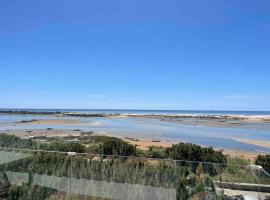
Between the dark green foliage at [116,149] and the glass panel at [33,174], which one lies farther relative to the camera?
the dark green foliage at [116,149]

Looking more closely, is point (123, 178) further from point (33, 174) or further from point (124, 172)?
point (33, 174)

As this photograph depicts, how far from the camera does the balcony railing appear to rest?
5.20 m

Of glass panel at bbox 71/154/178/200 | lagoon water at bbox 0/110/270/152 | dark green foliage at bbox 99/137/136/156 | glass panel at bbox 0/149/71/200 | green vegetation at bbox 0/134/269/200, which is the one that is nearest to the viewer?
glass panel at bbox 71/154/178/200

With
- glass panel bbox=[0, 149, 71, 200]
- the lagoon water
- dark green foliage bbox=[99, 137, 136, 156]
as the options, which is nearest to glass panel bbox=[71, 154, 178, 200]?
glass panel bbox=[0, 149, 71, 200]

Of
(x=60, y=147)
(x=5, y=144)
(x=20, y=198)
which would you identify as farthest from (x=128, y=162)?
(x=60, y=147)

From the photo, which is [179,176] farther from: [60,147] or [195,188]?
[60,147]

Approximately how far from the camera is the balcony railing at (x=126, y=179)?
5.20m

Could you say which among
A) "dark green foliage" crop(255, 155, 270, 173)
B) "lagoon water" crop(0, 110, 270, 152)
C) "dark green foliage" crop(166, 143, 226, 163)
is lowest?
"lagoon water" crop(0, 110, 270, 152)

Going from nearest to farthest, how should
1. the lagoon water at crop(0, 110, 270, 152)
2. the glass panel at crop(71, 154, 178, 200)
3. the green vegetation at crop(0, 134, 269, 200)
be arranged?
the glass panel at crop(71, 154, 178, 200) < the green vegetation at crop(0, 134, 269, 200) < the lagoon water at crop(0, 110, 270, 152)

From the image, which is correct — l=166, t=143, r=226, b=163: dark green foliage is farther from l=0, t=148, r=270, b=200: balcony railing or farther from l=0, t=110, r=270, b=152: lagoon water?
l=0, t=110, r=270, b=152: lagoon water

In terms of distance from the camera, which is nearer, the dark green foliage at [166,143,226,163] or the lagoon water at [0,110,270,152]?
the dark green foliage at [166,143,226,163]

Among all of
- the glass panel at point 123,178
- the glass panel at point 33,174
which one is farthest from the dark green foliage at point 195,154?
the glass panel at point 33,174

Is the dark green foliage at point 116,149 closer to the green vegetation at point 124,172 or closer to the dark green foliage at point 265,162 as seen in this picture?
the dark green foliage at point 265,162

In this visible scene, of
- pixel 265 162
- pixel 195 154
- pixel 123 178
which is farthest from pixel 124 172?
pixel 265 162
